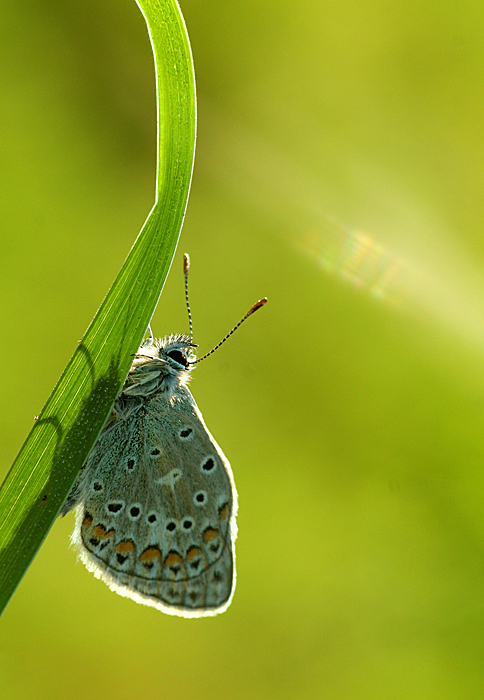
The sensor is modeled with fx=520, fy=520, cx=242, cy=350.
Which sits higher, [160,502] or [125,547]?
[160,502]

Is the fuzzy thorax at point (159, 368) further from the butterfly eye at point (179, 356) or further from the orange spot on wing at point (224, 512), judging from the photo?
the orange spot on wing at point (224, 512)

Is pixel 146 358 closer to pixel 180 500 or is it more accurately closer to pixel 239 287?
pixel 180 500

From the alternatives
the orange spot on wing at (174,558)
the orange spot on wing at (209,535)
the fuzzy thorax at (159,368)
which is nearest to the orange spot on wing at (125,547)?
the orange spot on wing at (174,558)

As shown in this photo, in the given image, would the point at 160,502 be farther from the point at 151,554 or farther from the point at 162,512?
the point at 151,554

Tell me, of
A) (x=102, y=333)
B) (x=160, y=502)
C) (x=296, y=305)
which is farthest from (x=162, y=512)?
(x=296, y=305)

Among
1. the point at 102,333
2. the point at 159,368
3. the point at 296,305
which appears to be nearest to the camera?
the point at 102,333

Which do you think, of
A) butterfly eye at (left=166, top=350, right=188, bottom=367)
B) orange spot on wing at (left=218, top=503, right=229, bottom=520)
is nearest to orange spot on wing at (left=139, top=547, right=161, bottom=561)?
orange spot on wing at (left=218, top=503, right=229, bottom=520)

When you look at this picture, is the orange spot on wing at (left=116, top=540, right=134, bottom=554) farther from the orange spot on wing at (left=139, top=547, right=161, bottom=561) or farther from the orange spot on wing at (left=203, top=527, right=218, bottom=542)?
the orange spot on wing at (left=203, top=527, right=218, bottom=542)
